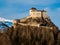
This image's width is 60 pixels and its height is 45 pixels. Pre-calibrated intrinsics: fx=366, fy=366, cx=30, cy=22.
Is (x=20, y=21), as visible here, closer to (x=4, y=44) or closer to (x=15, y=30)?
(x=15, y=30)

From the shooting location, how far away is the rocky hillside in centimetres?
3750

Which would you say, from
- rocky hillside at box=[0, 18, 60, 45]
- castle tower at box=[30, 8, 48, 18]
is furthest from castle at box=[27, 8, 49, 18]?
rocky hillside at box=[0, 18, 60, 45]

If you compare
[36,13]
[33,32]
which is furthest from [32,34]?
[36,13]

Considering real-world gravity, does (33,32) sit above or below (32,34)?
above

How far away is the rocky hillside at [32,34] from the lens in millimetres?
37500

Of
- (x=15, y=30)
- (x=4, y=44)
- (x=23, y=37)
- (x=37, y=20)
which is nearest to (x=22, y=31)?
(x=15, y=30)

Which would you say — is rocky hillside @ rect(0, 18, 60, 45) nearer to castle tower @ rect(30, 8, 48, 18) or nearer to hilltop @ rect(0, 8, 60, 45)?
hilltop @ rect(0, 8, 60, 45)

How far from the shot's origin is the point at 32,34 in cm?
4212

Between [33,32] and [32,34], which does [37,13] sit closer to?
[33,32]

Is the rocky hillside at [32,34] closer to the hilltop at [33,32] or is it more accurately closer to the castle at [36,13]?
the hilltop at [33,32]

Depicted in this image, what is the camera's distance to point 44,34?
42.5 meters

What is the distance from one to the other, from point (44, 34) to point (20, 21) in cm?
1048

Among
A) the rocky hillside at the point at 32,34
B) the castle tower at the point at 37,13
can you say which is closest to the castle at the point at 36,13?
the castle tower at the point at 37,13

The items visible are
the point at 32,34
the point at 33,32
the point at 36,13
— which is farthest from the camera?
the point at 36,13
